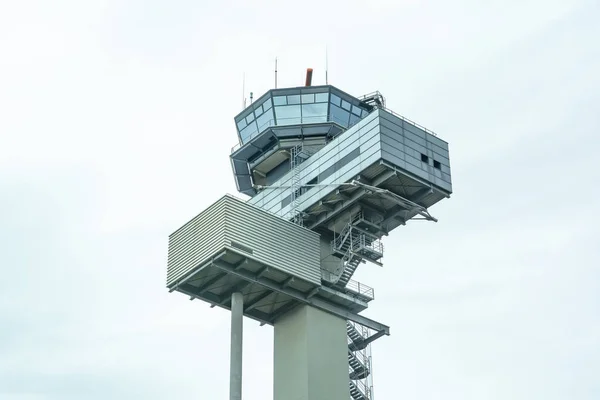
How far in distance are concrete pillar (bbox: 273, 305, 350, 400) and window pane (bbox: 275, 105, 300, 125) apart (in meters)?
13.5

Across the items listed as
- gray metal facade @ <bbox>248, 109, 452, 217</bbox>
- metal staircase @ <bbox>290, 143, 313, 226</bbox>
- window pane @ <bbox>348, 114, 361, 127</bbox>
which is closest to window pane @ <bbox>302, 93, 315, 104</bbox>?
window pane @ <bbox>348, 114, 361, 127</bbox>

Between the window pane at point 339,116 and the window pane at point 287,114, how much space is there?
2249 millimetres

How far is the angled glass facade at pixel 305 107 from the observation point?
84125mm

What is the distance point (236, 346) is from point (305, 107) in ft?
59.1

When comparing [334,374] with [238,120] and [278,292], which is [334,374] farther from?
[238,120]

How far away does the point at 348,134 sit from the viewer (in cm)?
7862

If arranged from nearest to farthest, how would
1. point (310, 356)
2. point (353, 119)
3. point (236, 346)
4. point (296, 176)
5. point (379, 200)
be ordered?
point (310, 356), point (236, 346), point (379, 200), point (296, 176), point (353, 119)

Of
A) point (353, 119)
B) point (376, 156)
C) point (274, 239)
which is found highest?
point (353, 119)

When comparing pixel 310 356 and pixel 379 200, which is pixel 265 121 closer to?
pixel 379 200

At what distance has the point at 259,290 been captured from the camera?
76.8 m

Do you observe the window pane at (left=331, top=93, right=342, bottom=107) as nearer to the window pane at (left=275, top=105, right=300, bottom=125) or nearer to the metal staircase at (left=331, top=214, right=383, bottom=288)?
the window pane at (left=275, top=105, right=300, bottom=125)

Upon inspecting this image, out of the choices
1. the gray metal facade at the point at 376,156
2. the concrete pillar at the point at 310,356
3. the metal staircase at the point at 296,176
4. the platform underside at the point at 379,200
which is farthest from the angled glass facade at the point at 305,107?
the concrete pillar at the point at 310,356

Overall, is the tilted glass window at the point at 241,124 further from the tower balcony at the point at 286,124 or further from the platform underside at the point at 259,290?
the platform underside at the point at 259,290

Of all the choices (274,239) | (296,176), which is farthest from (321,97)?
(274,239)
